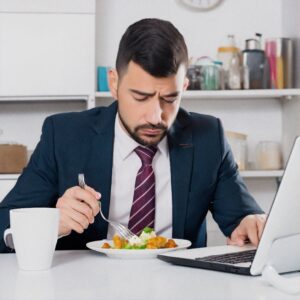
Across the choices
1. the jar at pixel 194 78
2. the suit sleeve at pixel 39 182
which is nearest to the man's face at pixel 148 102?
the suit sleeve at pixel 39 182

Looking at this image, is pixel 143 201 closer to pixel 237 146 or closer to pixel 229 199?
pixel 229 199

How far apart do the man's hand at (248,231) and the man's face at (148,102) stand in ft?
1.07

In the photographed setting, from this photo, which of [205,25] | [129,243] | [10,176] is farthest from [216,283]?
[205,25]

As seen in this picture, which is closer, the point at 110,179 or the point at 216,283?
the point at 216,283

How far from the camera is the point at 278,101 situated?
145 inches

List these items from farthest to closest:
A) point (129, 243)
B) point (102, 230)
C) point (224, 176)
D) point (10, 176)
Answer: point (10, 176)
point (224, 176)
point (102, 230)
point (129, 243)

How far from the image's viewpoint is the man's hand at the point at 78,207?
144 centimetres

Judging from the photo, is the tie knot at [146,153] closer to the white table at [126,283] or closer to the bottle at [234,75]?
the white table at [126,283]

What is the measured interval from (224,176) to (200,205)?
12 cm

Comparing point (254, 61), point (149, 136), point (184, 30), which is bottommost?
point (149, 136)

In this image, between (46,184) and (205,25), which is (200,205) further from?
(205,25)

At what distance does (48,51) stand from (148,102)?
5.20 ft

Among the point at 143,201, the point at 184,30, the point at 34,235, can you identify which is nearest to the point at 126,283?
the point at 34,235

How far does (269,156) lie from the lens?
352cm
